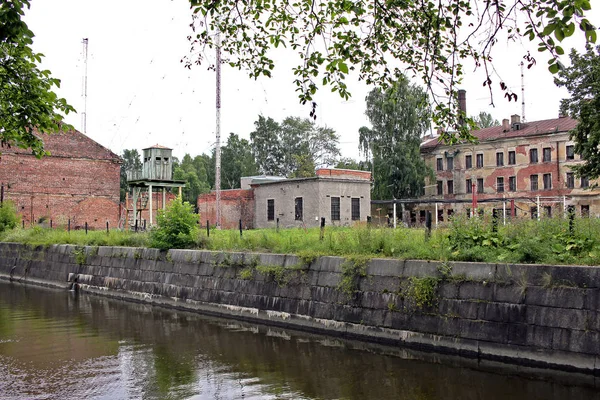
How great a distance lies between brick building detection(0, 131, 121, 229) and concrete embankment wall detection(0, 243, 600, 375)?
26.1 meters

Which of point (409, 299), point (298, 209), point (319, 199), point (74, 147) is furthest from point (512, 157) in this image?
point (409, 299)

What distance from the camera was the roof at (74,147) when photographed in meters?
42.3

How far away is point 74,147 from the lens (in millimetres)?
43469

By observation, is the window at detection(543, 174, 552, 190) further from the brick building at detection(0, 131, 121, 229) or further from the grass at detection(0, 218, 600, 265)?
the grass at detection(0, 218, 600, 265)

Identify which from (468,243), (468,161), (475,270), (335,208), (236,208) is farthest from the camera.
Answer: (468,161)

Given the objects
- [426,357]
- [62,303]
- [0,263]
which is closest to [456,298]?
[426,357]

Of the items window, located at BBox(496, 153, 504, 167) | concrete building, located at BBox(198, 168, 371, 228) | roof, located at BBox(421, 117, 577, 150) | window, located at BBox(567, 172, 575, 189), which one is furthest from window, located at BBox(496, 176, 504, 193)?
concrete building, located at BBox(198, 168, 371, 228)

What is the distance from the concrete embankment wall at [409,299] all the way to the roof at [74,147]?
88.6 ft

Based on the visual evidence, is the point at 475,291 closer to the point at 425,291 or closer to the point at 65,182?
the point at 425,291

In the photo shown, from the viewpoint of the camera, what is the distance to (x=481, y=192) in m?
52.3

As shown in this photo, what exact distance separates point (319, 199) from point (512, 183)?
780 inches

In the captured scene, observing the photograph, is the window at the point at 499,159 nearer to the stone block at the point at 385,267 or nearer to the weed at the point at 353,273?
the weed at the point at 353,273

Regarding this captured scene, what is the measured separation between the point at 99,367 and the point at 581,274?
802 cm

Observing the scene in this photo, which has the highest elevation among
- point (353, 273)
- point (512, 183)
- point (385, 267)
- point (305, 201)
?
point (512, 183)
